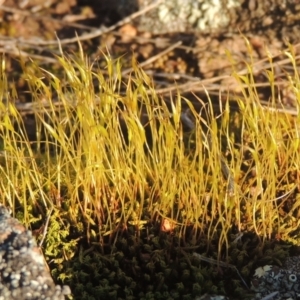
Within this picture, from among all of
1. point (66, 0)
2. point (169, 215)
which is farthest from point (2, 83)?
point (66, 0)

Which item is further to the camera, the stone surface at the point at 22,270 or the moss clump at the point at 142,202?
the moss clump at the point at 142,202

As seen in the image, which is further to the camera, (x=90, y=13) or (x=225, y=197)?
(x=90, y=13)

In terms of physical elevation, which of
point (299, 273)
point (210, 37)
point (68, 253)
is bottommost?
Result: point (299, 273)

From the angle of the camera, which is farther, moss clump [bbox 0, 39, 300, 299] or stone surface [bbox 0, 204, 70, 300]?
moss clump [bbox 0, 39, 300, 299]

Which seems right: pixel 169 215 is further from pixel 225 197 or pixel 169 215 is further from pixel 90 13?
pixel 90 13

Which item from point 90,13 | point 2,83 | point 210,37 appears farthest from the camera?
point 90,13

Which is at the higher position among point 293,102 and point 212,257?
point 293,102

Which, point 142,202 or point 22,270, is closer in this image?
point 22,270

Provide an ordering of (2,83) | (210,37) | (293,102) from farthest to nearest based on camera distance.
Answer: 1. (210,37)
2. (293,102)
3. (2,83)
